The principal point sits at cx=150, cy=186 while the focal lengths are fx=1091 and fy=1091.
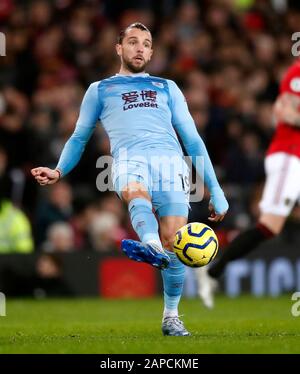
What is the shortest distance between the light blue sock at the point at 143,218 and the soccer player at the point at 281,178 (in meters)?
2.76

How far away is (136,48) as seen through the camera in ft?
27.5

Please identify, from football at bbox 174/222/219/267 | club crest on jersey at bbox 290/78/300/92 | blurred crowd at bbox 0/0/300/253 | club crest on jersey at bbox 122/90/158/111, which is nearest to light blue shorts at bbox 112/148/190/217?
football at bbox 174/222/219/267

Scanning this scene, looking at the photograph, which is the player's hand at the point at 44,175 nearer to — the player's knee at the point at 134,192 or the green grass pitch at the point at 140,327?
the player's knee at the point at 134,192

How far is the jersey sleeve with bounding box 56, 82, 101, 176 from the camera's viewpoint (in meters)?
8.47

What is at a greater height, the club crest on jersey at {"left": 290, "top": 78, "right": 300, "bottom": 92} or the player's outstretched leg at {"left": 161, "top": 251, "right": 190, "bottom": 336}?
the club crest on jersey at {"left": 290, "top": 78, "right": 300, "bottom": 92}

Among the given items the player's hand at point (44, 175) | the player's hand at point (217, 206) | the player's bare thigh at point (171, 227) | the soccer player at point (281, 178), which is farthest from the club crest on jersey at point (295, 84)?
the player's hand at point (44, 175)

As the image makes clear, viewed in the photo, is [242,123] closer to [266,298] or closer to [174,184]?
[266,298]

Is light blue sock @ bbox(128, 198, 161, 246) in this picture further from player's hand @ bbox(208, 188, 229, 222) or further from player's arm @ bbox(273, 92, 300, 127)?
player's arm @ bbox(273, 92, 300, 127)

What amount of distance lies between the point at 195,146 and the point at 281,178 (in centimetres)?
239

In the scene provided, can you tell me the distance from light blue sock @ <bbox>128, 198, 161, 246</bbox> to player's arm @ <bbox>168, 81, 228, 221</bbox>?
0.55 m

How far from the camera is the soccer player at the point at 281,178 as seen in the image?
10.6 meters

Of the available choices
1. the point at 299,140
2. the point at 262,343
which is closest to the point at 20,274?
the point at 299,140

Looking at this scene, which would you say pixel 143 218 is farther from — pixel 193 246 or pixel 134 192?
pixel 193 246

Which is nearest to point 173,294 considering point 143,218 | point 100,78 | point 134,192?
point 143,218
